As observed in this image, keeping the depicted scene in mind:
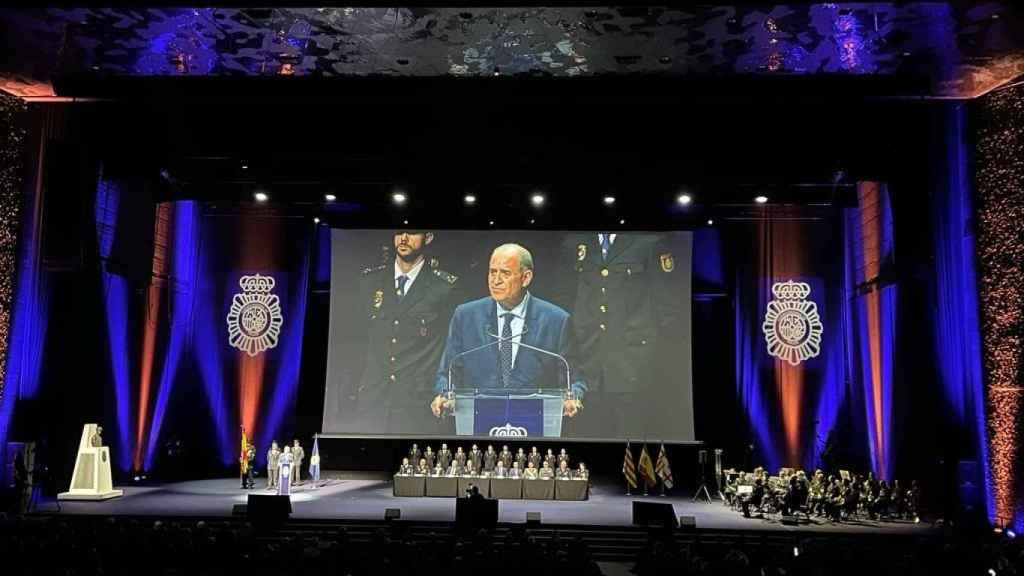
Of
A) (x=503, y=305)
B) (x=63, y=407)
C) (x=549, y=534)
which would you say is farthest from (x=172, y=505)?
(x=503, y=305)

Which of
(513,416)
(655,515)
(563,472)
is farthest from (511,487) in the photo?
(655,515)

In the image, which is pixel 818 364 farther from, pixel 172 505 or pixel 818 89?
pixel 172 505

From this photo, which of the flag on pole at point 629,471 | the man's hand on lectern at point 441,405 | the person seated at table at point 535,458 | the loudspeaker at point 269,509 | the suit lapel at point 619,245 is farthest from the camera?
the suit lapel at point 619,245

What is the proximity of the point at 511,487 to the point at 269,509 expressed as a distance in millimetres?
5333

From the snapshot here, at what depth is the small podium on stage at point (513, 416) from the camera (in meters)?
15.8

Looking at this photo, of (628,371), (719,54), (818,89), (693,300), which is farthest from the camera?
(693,300)

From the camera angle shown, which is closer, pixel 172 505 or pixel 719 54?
pixel 719 54

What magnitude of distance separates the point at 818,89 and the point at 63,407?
12496 millimetres

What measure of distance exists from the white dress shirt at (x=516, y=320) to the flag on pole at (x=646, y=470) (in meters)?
3.02

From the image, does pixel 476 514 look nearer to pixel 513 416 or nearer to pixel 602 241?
pixel 513 416

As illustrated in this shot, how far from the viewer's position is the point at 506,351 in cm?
1591

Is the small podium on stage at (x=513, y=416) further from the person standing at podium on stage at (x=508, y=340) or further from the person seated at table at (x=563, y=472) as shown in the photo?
the person seated at table at (x=563, y=472)

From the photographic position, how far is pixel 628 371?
15.9 m

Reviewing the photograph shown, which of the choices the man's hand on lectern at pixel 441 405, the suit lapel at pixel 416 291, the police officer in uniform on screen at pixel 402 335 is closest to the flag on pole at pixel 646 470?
the man's hand on lectern at pixel 441 405
